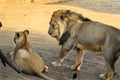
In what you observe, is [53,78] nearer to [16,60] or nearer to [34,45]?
[16,60]

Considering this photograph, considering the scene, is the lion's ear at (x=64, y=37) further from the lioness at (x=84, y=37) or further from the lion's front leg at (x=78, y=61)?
the lion's front leg at (x=78, y=61)

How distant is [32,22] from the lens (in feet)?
60.6

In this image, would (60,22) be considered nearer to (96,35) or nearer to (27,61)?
(96,35)

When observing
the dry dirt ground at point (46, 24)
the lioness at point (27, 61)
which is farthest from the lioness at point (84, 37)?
the lioness at point (27, 61)

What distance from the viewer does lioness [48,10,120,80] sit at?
8812 millimetres

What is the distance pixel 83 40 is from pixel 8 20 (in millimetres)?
9655

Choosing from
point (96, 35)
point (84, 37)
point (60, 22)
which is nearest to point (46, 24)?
point (60, 22)

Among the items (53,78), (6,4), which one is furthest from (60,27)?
(6,4)

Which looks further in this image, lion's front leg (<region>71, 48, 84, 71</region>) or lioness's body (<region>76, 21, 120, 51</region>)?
lion's front leg (<region>71, 48, 84, 71</region>)

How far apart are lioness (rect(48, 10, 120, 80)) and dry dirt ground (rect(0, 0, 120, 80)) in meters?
0.49

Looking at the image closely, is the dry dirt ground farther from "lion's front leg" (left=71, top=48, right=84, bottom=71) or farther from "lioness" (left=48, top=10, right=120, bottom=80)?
"lioness" (left=48, top=10, right=120, bottom=80)

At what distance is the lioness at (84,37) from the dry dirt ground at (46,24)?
19.4 inches

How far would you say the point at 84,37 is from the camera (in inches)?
365

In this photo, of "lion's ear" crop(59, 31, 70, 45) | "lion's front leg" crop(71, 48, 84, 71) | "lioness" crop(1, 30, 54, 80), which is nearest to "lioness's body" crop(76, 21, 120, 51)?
"lion's ear" crop(59, 31, 70, 45)
